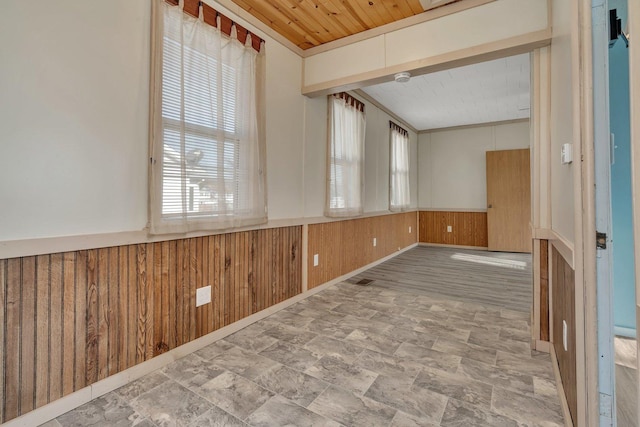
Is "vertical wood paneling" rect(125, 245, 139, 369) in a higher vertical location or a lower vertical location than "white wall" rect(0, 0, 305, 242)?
lower

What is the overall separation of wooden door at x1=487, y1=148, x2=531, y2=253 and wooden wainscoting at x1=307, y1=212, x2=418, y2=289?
185 centimetres

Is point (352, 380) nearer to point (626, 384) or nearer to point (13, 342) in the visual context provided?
point (626, 384)

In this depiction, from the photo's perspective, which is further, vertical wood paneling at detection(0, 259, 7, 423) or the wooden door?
the wooden door

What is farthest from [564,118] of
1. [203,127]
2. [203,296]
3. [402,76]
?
[203,296]

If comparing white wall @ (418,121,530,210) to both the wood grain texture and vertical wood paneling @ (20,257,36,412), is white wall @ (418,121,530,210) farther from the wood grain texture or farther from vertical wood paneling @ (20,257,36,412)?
vertical wood paneling @ (20,257,36,412)

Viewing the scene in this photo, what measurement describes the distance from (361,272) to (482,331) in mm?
1972

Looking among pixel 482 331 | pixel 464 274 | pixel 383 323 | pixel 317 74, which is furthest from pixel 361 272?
pixel 317 74

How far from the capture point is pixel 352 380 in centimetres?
172

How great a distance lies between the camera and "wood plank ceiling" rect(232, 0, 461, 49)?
2.29m

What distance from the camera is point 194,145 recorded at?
6.52 feet

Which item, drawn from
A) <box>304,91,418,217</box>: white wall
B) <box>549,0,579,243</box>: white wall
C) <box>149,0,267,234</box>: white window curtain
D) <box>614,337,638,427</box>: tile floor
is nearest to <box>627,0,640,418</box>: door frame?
<box>549,0,579,243</box>: white wall

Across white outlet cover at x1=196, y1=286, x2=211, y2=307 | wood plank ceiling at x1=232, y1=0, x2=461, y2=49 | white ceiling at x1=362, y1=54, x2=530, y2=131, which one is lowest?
white outlet cover at x1=196, y1=286, x2=211, y2=307

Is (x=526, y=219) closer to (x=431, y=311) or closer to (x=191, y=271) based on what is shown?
(x=431, y=311)

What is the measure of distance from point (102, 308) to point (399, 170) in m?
4.78
